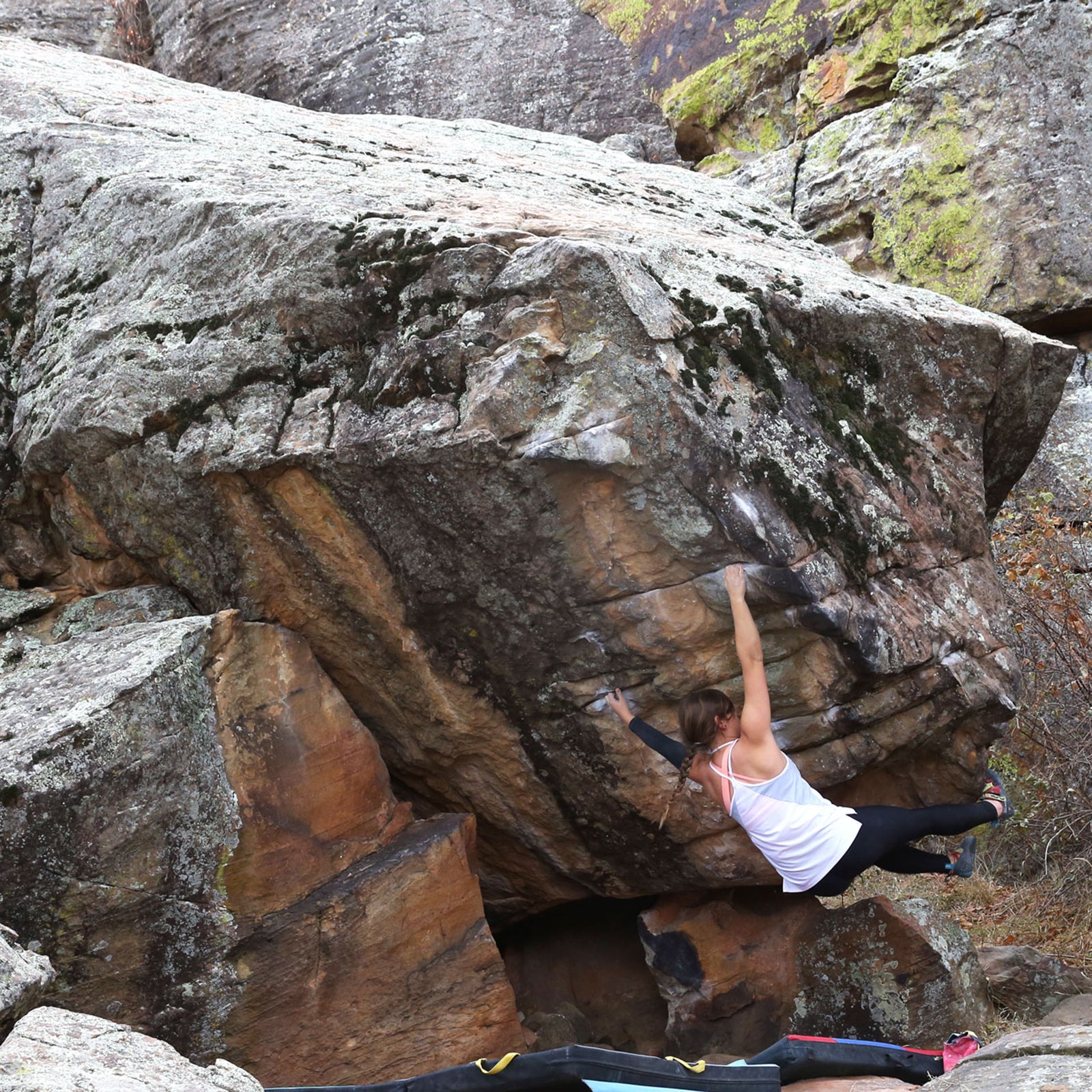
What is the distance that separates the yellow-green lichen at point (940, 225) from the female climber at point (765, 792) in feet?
20.7

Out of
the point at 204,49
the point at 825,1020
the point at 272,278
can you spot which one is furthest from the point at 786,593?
the point at 204,49

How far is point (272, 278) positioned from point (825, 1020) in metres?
4.07

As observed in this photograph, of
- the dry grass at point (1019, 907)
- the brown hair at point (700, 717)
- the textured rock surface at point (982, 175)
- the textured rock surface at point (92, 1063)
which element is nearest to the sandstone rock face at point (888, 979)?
the dry grass at point (1019, 907)

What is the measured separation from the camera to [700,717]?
14.5 feet

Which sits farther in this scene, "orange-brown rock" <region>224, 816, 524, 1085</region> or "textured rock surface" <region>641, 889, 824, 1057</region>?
"textured rock surface" <region>641, 889, 824, 1057</region>

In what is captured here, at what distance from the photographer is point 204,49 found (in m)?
12.2

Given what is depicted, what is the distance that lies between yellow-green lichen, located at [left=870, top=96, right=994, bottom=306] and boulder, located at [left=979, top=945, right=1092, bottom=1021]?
5.94m

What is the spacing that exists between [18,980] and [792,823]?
2.85m

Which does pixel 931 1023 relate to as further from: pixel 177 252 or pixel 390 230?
pixel 177 252

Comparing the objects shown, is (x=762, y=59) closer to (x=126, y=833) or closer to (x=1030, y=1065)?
(x=126, y=833)

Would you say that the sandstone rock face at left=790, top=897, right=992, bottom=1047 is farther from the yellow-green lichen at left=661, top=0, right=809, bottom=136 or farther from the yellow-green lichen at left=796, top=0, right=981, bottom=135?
the yellow-green lichen at left=661, top=0, right=809, bottom=136

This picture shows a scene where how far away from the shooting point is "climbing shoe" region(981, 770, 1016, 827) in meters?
5.01

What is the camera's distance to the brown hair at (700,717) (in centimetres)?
441

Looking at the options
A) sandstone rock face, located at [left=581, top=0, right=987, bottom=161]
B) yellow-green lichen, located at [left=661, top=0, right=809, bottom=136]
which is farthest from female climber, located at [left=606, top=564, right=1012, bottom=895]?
yellow-green lichen, located at [left=661, top=0, right=809, bottom=136]
